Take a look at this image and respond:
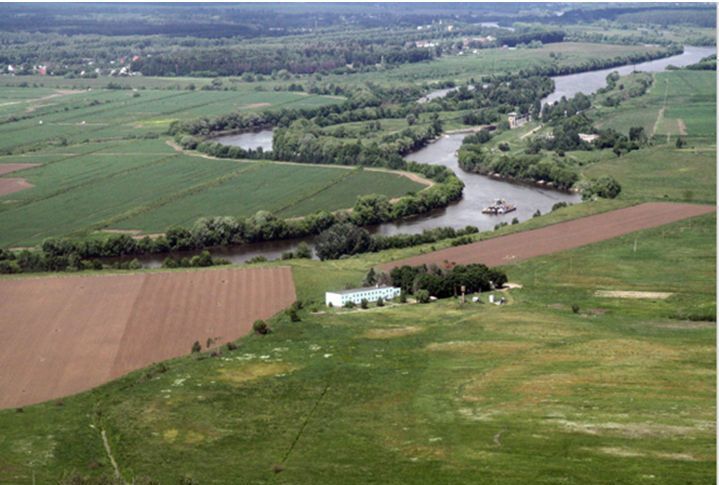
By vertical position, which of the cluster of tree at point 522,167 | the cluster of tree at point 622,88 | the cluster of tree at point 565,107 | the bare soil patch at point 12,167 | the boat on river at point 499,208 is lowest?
the cluster of tree at point 622,88

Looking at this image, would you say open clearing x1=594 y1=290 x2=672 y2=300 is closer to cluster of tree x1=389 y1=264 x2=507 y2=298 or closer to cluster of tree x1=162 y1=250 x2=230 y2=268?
cluster of tree x1=389 y1=264 x2=507 y2=298

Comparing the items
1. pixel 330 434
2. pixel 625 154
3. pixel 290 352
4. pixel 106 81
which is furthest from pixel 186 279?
pixel 106 81

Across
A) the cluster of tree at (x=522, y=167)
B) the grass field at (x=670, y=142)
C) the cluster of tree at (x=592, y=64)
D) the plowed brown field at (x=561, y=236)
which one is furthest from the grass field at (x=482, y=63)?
the plowed brown field at (x=561, y=236)

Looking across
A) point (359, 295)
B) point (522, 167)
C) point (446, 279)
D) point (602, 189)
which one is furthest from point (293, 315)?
point (522, 167)

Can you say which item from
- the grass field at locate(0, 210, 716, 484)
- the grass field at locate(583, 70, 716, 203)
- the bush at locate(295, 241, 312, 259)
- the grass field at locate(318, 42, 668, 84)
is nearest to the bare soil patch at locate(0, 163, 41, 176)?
the bush at locate(295, 241, 312, 259)

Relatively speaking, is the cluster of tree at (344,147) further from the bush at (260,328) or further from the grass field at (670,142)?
the bush at (260,328)

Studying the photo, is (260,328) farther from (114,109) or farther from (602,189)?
(114,109)

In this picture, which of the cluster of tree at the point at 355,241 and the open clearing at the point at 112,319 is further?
the cluster of tree at the point at 355,241
